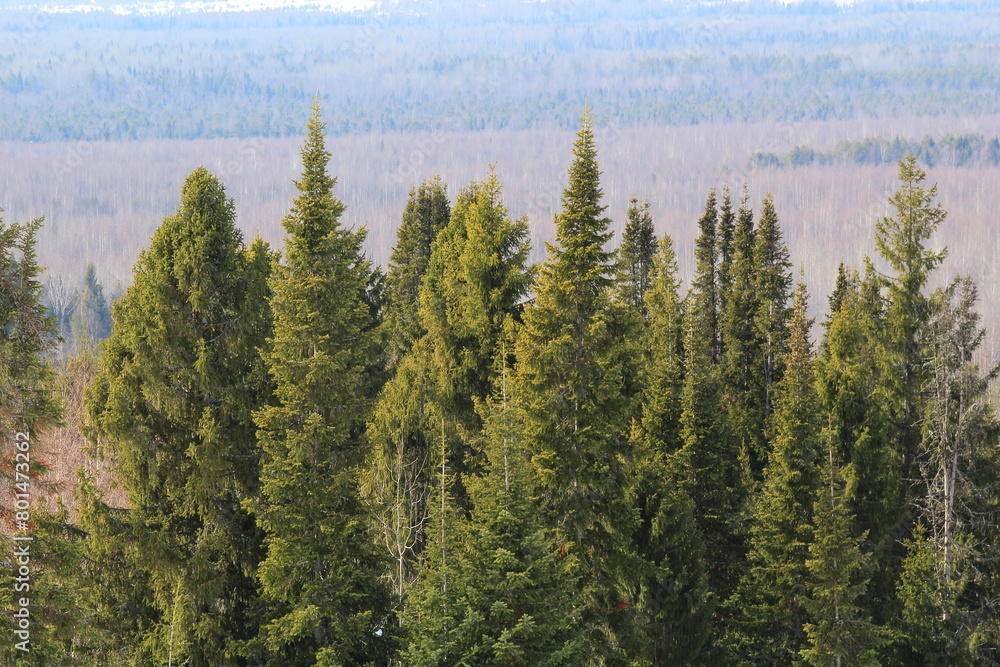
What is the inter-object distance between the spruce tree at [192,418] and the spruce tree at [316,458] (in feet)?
2.25

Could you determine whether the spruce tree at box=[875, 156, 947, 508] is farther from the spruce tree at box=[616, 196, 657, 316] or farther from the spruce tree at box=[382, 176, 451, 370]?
the spruce tree at box=[616, 196, 657, 316]

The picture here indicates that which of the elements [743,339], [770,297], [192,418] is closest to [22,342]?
[192,418]

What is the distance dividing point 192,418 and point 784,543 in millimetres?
18922

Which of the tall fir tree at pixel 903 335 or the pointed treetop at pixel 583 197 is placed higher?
the pointed treetop at pixel 583 197

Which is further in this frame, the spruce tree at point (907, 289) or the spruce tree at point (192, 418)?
the spruce tree at point (907, 289)

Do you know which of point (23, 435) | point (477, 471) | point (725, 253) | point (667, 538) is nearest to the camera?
point (23, 435)

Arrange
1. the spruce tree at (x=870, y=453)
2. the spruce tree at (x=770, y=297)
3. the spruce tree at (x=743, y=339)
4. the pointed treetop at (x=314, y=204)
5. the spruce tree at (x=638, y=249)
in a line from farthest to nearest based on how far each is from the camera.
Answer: the spruce tree at (x=638, y=249)
the spruce tree at (x=770, y=297)
the spruce tree at (x=743, y=339)
the spruce tree at (x=870, y=453)
the pointed treetop at (x=314, y=204)

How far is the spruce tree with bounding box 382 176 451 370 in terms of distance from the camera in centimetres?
4888

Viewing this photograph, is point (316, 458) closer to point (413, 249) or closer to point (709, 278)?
point (413, 249)

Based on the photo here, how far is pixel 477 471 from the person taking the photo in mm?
32000

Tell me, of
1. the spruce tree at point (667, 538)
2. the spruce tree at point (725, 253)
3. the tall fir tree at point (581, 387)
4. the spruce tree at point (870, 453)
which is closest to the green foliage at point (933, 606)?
the spruce tree at point (870, 453)

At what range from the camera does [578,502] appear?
26562 millimetres

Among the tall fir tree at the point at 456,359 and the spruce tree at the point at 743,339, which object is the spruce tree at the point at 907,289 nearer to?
the spruce tree at the point at 743,339

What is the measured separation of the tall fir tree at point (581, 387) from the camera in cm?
2642
